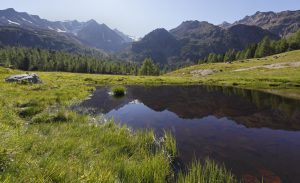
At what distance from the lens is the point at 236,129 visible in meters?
24.3

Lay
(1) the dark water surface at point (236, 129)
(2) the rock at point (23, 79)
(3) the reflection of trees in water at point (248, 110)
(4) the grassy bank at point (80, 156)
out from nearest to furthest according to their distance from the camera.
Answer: (4) the grassy bank at point (80, 156)
(1) the dark water surface at point (236, 129)
(3) the reflection of trees in water at point (248, 110)
(2) the rock at point (23, 79)

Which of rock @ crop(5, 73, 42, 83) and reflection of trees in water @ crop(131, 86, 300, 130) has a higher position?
rock @ crop(5, 73, 42, 83)

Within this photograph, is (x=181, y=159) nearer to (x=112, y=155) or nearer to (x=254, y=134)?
(x=112, y=155)

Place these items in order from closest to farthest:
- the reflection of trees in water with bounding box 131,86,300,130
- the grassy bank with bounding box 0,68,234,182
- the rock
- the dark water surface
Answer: the grassy bank with bounding box 0,68,234,182 < the dark water surface < the reflection of trees in water with bounding box 131,86,300,130 < the rock

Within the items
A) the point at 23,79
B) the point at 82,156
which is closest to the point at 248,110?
the point at 82,156

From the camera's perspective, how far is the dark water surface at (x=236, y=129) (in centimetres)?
1534

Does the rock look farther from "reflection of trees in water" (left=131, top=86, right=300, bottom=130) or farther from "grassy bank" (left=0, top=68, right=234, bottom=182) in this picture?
"grassy bank" (left=0, top=68, right=234, bottom=182)

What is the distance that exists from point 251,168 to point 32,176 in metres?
11.3

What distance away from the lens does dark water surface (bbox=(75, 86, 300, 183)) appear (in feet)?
50.3

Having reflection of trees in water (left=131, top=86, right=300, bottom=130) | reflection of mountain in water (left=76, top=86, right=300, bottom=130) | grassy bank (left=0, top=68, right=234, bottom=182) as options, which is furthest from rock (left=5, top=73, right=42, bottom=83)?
grassy bank (left=0, top=68, right=234, bottom=182)

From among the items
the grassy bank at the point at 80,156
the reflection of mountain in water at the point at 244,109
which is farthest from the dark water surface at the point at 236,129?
the grassy bank at the point at 80,156

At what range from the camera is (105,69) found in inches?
7288

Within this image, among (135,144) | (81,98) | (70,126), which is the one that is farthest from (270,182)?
(81,98)

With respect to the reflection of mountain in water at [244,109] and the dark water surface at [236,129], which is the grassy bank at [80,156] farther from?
the reflection of mountain in water at [244,109]
